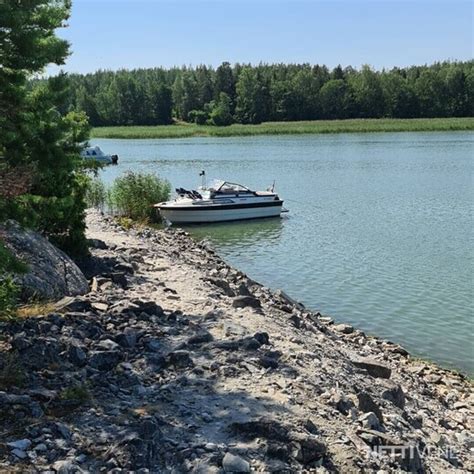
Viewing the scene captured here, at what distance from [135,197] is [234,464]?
25969mm

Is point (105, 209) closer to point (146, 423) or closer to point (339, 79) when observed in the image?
point (146, 423)

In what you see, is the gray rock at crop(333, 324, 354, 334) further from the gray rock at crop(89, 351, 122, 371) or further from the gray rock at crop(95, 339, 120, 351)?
the gray rock at crop(89, 351, 122, 371)

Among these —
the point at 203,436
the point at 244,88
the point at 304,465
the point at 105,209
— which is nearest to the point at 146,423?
the point at 203,436

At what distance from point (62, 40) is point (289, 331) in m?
6.03

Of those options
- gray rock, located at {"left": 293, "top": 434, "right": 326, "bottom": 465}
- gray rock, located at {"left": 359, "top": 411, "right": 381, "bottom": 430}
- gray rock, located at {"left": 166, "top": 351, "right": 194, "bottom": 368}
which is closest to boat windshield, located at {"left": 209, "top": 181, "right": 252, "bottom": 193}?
gray rock, located at {"left": 166, "top": 351, "right": 194, "bottom": 368}

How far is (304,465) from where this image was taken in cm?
626

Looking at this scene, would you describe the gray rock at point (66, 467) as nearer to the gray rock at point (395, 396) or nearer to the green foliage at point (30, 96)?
the green foliage at point (30, 96)

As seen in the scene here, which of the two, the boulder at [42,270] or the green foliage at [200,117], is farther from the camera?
the green foliage at [200,117]

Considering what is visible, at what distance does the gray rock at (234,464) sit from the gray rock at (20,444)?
179 centimetres

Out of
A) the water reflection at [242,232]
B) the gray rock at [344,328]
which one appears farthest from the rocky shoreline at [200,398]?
the water reflection at [242,232]

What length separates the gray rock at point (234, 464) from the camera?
5906mm

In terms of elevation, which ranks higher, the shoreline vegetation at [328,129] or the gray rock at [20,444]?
the shoreline vegetation at [328,129]

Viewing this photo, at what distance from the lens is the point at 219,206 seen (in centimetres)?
3145

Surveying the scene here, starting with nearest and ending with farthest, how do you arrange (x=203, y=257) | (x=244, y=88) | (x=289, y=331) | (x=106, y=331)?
(x=106, y=331) → (x=289, y=331) → (x=203, y=257) → (x=244, y=88)
